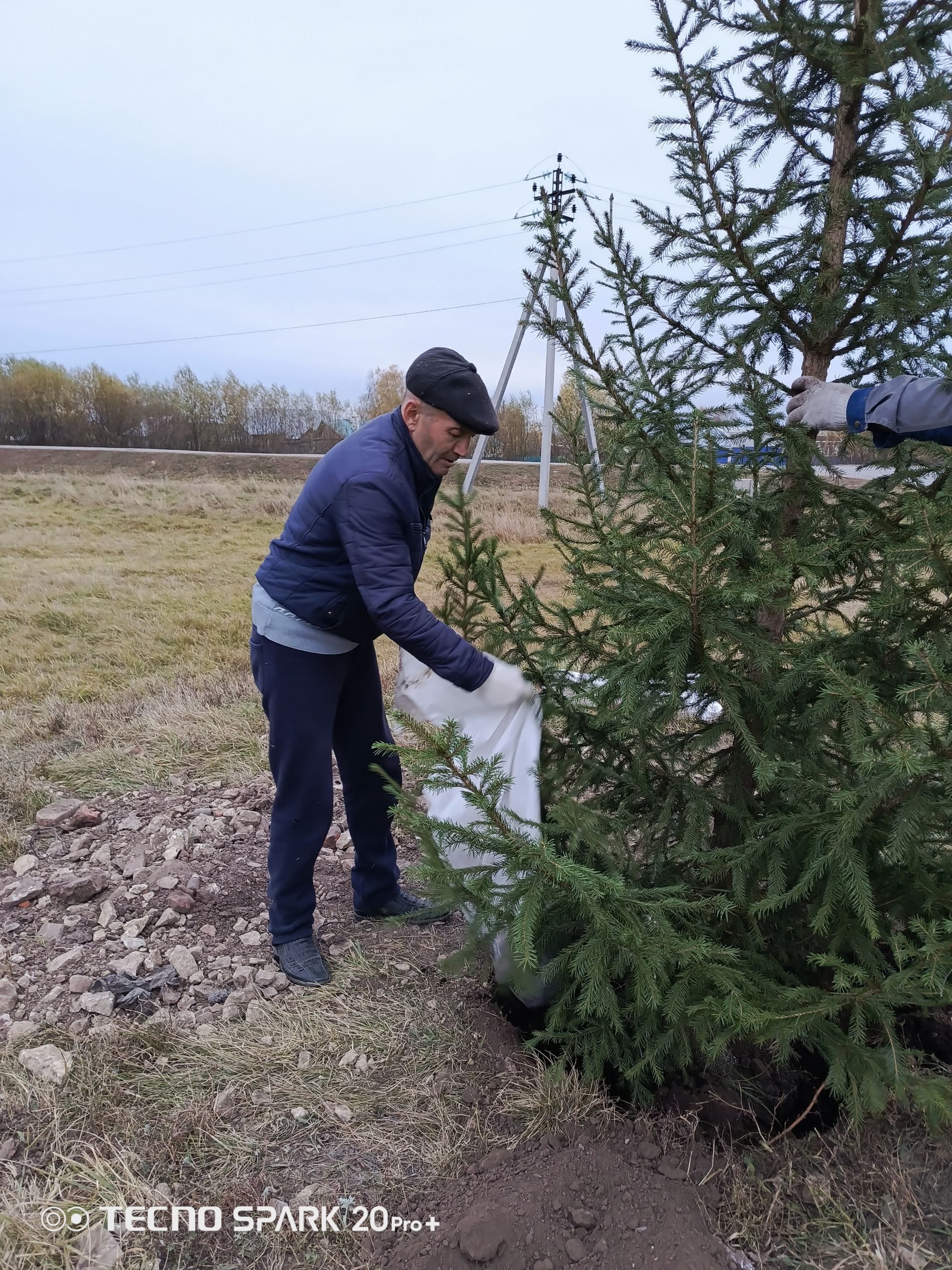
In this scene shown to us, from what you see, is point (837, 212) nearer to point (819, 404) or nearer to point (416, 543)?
point (819, 404)

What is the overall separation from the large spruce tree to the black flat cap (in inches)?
13.4

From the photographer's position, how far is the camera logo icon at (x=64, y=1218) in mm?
1817

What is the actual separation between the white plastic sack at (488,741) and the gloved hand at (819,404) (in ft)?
3.58

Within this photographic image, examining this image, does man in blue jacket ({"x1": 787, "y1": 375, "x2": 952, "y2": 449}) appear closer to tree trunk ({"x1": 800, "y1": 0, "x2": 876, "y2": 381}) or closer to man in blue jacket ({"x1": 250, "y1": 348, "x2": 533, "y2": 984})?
tree trunk ({"x1": 800, "y1": 0, "x2": 876, "y2": 381})

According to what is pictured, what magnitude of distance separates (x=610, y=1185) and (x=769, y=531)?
5.83 feet

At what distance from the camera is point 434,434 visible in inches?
89.4

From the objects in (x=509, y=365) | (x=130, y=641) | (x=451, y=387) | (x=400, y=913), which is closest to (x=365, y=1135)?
(x=400, y=913)

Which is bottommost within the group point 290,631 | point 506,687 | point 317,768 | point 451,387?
point 317,768

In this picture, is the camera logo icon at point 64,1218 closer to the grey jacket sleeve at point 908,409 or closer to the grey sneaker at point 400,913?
the grey sneaker at point 400,913

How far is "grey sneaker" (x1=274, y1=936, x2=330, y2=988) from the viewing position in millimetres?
2686

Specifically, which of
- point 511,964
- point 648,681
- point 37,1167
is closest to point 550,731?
point 648,681

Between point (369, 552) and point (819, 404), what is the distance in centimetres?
128

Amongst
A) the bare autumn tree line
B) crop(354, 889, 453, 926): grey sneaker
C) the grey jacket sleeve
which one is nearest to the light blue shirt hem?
crop(354, 889, 453, 926): grey sneaker

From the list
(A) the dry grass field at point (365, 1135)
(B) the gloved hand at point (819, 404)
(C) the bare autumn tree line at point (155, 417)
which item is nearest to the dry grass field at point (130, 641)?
(A) the dry grass field at point (365, 1135)
